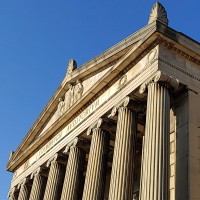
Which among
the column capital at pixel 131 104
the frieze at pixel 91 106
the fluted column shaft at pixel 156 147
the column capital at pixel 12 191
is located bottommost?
the fluted column shaft at pixel 156 147

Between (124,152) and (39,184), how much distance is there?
14.3m

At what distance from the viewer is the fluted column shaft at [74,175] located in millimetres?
30281

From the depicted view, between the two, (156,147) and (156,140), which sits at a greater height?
(156,140)

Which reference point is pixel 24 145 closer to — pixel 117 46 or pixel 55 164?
pixel 55 164

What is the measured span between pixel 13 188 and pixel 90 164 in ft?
59.3

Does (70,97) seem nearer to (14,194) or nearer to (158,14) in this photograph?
(158,14)

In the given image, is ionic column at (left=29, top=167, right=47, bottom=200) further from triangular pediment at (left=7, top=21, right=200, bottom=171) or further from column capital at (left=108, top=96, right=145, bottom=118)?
Answer: column capital at (left=108, top=96, right=145, bottom=118)

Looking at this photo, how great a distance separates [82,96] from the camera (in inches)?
1278

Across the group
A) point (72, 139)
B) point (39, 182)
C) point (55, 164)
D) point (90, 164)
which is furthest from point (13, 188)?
point (90, 164)

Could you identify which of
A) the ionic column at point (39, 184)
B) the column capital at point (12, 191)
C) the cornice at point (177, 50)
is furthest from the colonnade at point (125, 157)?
the column capital at point (12, 191)

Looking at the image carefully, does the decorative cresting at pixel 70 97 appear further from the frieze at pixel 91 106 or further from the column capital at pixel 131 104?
the column capital at pixel 131 104

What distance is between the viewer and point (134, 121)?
86.4 ft

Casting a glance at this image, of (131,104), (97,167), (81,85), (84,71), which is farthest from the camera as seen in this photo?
(81,85)

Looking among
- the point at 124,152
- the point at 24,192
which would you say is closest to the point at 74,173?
the point at 124,152
